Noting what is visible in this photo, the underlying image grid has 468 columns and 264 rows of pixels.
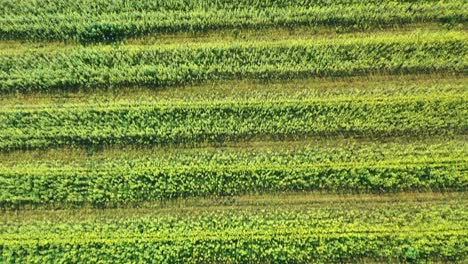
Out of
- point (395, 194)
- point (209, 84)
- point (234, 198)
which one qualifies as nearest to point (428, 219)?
point (395, 194)

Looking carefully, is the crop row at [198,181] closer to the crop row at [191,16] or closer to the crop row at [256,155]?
the crop row at [256,155]

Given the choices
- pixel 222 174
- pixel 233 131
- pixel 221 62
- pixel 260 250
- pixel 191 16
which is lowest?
pixel 260 250

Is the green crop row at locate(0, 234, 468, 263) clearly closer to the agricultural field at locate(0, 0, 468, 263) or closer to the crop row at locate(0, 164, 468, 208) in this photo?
the agricultural field at locate(0, 0, 468, 263)

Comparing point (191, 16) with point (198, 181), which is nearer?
point (198, 181)

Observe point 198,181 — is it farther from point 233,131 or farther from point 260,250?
point 260,250

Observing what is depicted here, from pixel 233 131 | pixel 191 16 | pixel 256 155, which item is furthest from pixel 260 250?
pixel 191 16

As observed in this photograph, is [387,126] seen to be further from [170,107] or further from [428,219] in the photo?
[170,107]
